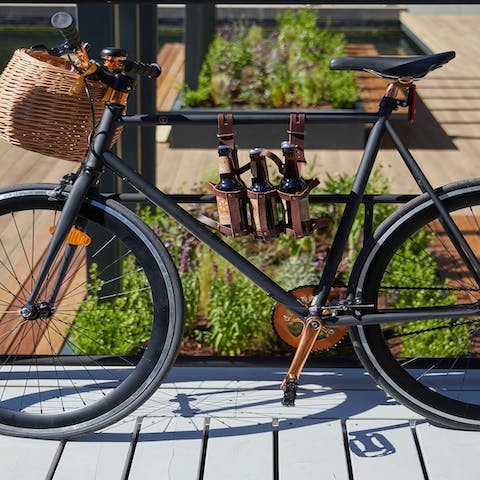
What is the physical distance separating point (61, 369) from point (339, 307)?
94 cm

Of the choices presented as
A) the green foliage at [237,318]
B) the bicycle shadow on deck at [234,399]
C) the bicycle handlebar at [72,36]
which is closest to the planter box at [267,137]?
the green foliage at [237,318]

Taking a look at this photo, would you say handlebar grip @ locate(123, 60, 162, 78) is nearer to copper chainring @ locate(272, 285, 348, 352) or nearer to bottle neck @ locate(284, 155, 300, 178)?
bottle neck @ locate(284, 155, 300, 178)

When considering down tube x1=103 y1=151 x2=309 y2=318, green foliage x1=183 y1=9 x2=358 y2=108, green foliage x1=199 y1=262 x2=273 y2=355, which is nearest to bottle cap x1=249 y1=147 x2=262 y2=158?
down tube x1=103 y1=151 x2=309 y2=318

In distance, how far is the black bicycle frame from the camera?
8.66 ft

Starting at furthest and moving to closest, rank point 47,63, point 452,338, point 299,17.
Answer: point 299,17
point 452,338
point 47,63

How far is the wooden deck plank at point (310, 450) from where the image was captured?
2688 millimetres

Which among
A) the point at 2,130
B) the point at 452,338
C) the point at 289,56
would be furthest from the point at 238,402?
the point at 289,56

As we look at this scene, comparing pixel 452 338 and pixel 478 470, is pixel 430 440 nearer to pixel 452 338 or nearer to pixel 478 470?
pixel 478 470

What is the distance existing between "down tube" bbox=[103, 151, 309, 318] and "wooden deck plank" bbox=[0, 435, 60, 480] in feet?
2.32

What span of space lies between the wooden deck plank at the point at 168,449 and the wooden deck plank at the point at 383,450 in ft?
1.41

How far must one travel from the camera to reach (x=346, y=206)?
271 centimetres

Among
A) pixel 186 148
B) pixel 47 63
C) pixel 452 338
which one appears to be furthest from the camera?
pixel 186 148

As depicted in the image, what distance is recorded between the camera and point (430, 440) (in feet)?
9.22

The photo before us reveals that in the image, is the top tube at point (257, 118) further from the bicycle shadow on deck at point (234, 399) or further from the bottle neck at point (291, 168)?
the bicycle shadow on deck at point (234, 399)
